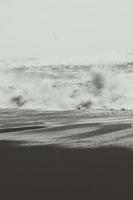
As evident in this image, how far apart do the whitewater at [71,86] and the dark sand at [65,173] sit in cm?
706

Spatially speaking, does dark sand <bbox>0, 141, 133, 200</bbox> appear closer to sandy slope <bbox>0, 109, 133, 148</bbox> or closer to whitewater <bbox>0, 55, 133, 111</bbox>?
sandy slope <bbox>0, 109, 133, 148</bbox>

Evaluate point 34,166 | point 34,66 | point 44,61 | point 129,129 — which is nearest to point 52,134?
point 129,129

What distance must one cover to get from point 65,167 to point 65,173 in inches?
7.4

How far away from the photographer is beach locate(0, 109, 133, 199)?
319 cm

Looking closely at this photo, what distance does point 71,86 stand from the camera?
13.8 m

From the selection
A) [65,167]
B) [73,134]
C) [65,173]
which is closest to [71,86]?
[73,134]

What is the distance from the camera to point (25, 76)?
15.9 m

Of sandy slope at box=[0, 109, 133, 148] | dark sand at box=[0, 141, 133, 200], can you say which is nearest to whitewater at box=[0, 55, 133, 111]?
sandy slope at box=[0, 109, 133, 148]

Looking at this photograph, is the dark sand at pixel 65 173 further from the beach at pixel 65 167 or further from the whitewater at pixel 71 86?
the whitewater at pixel 71 86

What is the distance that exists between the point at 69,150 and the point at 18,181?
1254mm

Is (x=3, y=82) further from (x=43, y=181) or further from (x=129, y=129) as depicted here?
(x=43, y=181)

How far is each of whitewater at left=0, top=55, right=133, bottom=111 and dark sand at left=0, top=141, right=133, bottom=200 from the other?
7065 millimetres

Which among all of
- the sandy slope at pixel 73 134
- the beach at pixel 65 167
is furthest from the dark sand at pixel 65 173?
the sandy slope at pixel 73 134

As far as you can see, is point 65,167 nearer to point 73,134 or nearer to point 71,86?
point 73,134
